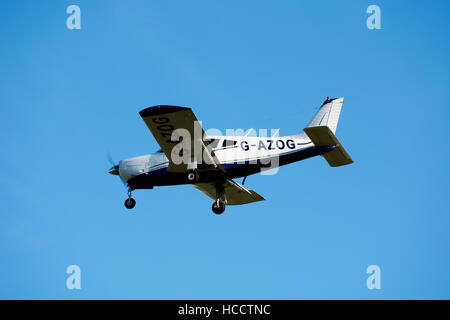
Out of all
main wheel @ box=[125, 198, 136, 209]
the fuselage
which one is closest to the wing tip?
the fuselage

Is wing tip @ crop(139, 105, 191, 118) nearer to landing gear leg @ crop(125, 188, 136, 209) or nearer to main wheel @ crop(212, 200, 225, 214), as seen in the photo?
landing gear leg @ crop(125, 188, 136, 209)

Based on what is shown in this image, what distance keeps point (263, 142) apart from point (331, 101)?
337 centimetres

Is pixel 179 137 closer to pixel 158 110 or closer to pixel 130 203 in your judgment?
pixel 158 110

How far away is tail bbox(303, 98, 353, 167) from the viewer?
22422 mm

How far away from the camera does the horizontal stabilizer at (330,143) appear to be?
22.4 m

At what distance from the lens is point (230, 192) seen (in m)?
25.5

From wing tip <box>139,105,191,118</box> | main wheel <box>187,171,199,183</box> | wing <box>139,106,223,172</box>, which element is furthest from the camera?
main wheel <box>187,171,199,183</box>

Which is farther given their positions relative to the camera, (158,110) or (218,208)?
(218,208)

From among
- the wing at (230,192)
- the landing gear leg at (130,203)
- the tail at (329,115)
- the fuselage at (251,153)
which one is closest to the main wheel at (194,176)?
the fuselage at (251,153)

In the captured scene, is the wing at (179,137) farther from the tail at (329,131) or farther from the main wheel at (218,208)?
the tail at (329,131)

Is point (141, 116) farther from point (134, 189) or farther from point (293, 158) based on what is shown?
point (293, 158)

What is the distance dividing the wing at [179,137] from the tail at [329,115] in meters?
4.32

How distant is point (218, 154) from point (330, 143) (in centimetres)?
415

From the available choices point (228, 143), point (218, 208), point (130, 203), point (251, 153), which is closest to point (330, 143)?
point (251, 153)
